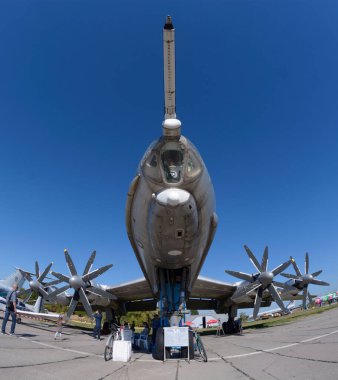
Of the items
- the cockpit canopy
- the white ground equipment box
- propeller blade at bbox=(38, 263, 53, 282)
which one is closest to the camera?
the white ground equipment box

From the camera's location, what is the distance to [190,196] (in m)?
6.49

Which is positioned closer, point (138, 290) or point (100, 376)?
point (100, 376)

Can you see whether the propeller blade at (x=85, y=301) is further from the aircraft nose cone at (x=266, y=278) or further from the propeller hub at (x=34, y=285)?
the aircraft nose cone at (x=266, y=278)

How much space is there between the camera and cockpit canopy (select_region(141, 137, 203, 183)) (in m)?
6.34

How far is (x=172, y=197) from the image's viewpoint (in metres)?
6.18

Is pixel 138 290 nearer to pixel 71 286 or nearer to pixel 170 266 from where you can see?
pixel 71 286

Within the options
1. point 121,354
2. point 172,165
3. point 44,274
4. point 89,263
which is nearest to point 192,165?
point 172,165

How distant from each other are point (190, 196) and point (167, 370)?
3503 mm

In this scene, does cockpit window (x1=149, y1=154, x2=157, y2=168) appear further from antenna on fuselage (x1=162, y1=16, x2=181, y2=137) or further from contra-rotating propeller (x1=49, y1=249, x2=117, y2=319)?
contra-rotating propeller (x1=49, y1=249, x2=117, y2=319)

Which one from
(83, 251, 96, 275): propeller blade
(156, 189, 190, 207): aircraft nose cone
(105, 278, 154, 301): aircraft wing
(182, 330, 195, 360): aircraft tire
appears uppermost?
(156, 189, 190, 207): aircraft nose cone

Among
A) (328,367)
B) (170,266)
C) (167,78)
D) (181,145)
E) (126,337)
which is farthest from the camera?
(170,266)

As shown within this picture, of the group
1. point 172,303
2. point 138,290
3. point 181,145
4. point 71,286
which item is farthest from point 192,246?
point 138,290

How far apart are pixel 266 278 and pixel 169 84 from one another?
1128 cm

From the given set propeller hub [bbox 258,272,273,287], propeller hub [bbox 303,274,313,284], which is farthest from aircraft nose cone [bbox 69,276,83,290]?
propeller hub [bbox 303,274,313,284]
